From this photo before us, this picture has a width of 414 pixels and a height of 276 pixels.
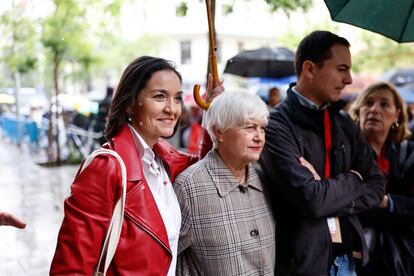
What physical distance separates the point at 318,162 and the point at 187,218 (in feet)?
2.64

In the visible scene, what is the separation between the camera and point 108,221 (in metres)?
1.56

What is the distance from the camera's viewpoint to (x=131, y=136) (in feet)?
5.88

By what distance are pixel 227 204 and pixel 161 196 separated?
1.11 ft

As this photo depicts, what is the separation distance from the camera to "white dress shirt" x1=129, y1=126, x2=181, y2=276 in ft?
5.84

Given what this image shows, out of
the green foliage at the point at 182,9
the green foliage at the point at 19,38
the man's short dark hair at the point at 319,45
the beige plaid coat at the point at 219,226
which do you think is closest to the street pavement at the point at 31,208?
the green foliage at the point at 19,38


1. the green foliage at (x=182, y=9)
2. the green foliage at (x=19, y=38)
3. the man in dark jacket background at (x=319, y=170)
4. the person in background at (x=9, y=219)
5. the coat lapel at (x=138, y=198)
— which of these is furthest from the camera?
the green foliage at (x=19, y=38)

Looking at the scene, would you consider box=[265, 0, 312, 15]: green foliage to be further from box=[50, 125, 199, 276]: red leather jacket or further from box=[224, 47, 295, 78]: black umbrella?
box=[50, 125, 199, 276]: red leather jacket

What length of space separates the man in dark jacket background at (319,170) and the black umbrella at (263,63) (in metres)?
4.93

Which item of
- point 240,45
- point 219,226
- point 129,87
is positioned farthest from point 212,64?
point 240,45

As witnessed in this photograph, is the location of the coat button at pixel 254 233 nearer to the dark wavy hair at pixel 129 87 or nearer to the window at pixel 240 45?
the dark wavy hair at pixel 129 87

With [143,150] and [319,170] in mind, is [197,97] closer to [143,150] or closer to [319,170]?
[143,150]

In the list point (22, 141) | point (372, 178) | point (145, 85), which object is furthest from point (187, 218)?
point (22, 141)

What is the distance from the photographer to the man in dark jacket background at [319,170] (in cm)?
210

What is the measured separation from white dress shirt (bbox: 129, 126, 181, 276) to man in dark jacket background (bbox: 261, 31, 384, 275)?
24.4 inches
